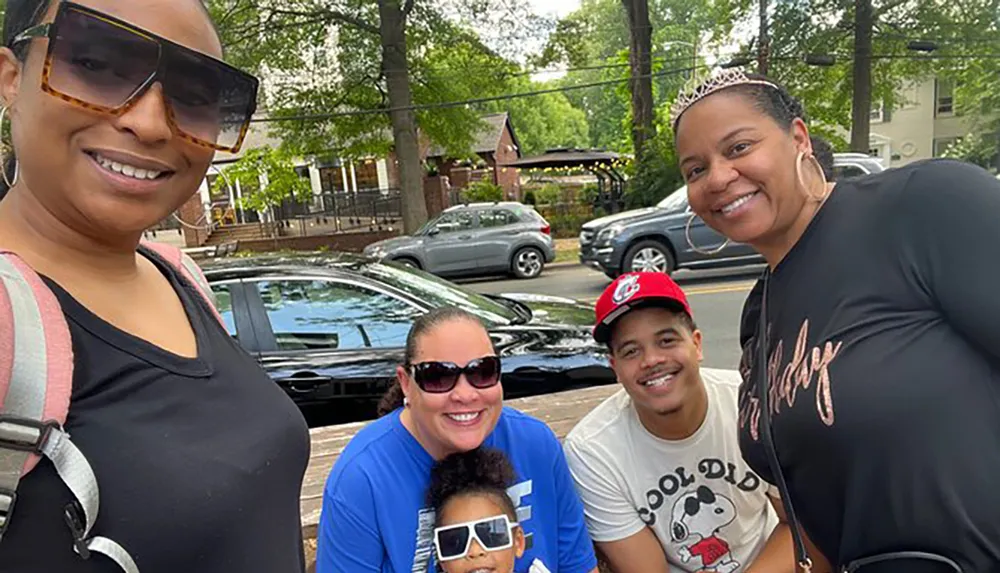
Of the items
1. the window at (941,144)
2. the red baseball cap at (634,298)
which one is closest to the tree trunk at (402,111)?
the red baseball cap at (634,298)

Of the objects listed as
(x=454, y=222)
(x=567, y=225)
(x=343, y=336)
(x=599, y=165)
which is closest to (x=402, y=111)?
(x=454, y=222)

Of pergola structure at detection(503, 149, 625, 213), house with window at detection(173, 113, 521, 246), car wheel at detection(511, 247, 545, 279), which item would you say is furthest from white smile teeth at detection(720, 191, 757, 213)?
pergola structure at detection(503, 149, 625, 213)

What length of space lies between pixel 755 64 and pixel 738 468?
57.3ft

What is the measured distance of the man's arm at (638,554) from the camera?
6.59 ft

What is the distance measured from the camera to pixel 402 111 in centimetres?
1580

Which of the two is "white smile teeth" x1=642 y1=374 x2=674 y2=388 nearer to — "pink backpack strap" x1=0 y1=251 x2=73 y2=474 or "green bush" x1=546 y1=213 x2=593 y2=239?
"pink backpack strap" x1=0 y1=251 x2=73 y2=474

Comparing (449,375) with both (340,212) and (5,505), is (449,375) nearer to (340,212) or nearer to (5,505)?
(5,505)

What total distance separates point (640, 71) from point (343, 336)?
53.0 ft

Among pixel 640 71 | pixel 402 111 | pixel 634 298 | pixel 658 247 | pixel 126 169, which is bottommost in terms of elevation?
pixel 658 247

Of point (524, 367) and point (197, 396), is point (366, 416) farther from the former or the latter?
point (197, 396)

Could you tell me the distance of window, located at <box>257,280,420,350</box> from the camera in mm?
3967

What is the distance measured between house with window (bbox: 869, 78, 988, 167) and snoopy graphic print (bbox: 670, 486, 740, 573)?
36.8m

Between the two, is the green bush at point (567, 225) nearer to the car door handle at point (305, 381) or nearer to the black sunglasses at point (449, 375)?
the car door handle at point (305, 381)

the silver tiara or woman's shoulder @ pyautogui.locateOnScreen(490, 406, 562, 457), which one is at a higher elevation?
the silver tiara
